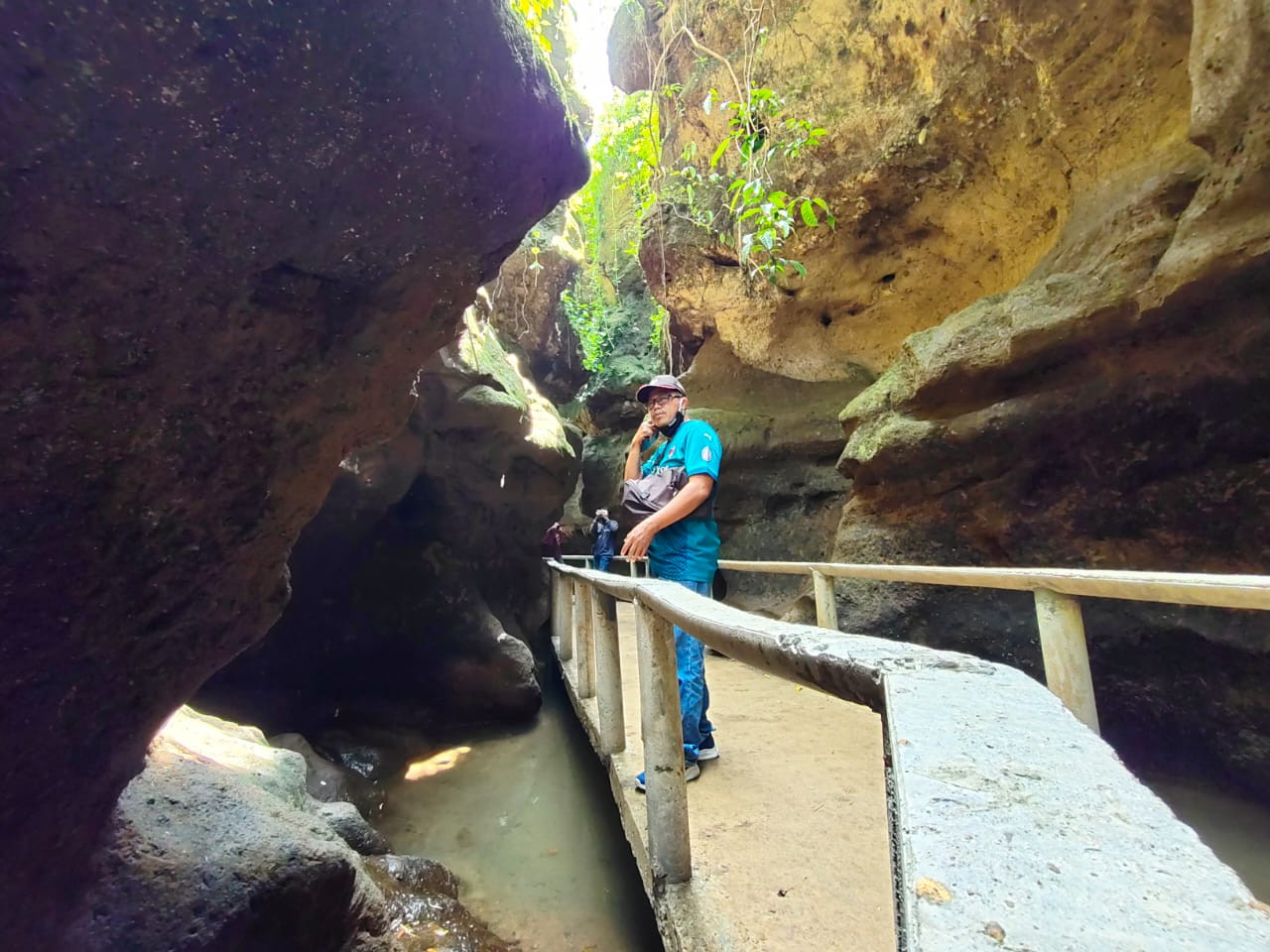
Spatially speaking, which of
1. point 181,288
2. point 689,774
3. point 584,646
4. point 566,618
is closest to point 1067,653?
point 689,774

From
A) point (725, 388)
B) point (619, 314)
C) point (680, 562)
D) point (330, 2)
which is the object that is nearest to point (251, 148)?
point (330, 2)

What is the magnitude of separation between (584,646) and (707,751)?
1904mm

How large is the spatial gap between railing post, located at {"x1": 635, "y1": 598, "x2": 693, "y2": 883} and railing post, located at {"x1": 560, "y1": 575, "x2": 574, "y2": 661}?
4.25 meters

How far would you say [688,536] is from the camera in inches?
102

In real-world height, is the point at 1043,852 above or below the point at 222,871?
above

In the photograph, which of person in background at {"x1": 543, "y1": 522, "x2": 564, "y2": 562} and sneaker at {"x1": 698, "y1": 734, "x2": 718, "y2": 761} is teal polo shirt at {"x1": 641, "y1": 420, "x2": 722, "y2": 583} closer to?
sneaker at {"x1": 698, "y1": 734, "x2": 718, "y2": 761}

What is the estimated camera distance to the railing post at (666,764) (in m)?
1.76

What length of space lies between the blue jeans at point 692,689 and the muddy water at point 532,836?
897 millimetres

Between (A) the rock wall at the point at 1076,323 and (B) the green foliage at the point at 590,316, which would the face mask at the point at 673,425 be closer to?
(A) the rock wall at the point at 1076,323

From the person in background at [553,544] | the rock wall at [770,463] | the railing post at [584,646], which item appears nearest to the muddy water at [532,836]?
the railing post at [584,646]

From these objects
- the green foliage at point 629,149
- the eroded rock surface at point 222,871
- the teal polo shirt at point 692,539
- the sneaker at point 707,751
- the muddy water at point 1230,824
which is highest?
the green foliage at point 629,149

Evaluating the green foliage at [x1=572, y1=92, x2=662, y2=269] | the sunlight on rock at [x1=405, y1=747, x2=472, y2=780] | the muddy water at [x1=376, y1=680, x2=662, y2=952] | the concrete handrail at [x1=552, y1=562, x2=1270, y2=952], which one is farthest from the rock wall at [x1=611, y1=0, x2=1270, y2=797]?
the sunlight on rock at [x1=405, y1=747, x2=472, y2=780]

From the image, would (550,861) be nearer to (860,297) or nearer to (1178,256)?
(1178,256)

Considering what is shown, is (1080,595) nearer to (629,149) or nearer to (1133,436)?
(1133,436)
